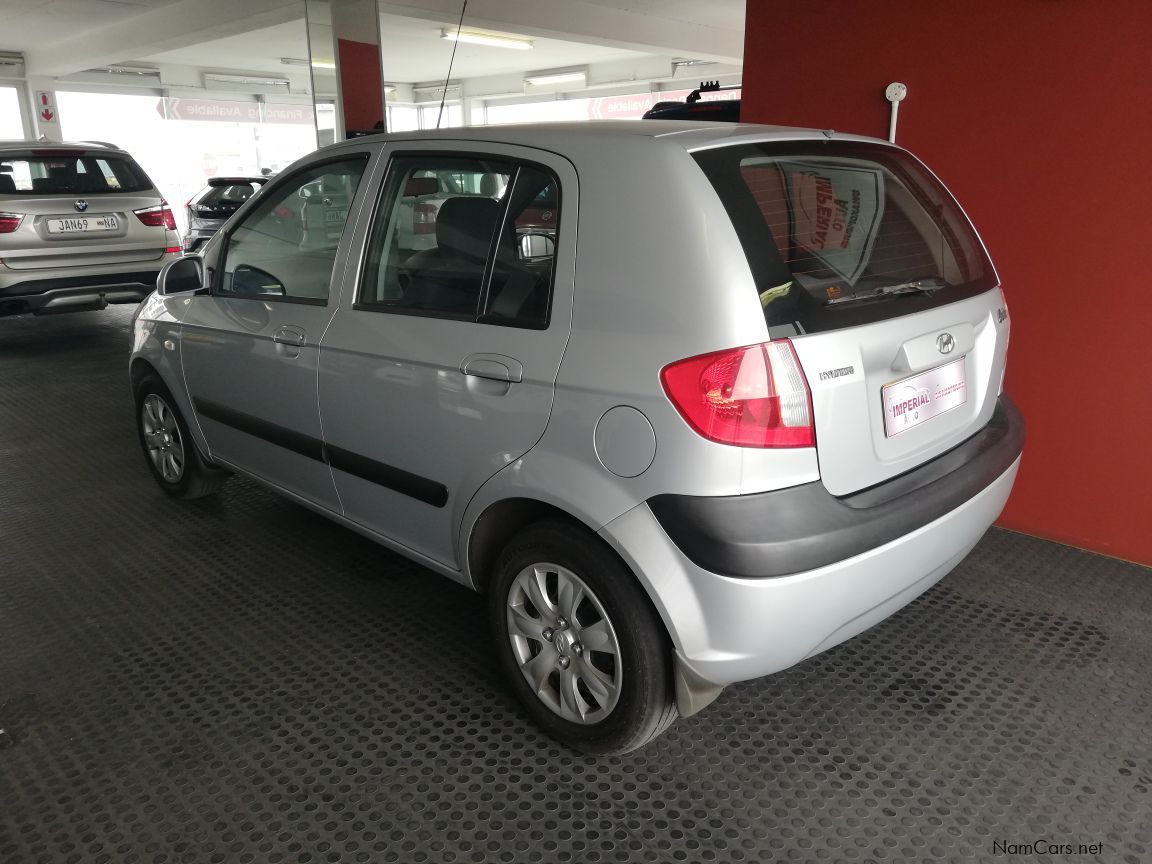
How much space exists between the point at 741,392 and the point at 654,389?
0.18m

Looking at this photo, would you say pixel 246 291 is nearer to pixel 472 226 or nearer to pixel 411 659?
pixel 472 226

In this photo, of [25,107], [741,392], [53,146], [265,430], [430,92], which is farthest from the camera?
Answer: [430,92]

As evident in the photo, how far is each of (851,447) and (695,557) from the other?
0.42 metres

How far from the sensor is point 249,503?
3.87 meters

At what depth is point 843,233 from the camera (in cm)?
207

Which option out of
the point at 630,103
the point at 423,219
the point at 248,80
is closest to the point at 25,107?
the point at 248,80

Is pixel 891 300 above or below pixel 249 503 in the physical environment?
above

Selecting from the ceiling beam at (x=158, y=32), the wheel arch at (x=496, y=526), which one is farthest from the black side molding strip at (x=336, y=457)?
the ceiling beam at (x=158, y=32)

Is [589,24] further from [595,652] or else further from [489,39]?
[595,652]

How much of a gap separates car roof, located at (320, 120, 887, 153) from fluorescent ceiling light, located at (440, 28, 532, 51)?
12772 mm

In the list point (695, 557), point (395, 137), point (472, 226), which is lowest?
point (695, 557)

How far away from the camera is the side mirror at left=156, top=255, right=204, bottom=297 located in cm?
321

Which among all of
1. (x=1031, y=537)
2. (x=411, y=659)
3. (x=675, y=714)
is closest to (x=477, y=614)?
(x=411, y=659)

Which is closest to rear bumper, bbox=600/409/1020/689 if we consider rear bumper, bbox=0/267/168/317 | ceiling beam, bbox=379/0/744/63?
rear bumper, bbox=0/267/168/317
